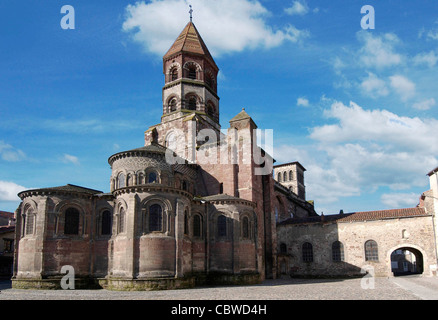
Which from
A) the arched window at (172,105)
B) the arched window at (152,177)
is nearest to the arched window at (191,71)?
the arched window at (172,105)

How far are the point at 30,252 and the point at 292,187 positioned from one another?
161 feet

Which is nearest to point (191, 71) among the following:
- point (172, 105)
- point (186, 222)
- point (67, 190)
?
point (172, 105)

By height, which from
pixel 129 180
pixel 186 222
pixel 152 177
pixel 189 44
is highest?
pixel 189 44

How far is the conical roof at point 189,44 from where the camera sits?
39.8 meters

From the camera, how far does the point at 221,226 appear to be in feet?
94.2

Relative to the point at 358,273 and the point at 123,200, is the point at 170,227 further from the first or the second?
the point at 358,273

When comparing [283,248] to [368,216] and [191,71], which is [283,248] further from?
[191,71]

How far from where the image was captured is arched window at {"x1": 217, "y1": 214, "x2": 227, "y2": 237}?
2861 cm

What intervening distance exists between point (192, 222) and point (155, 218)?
439 cm

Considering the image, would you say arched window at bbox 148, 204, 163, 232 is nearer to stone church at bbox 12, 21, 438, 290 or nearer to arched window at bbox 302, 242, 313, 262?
stone church at bbox 12, 21, 438, 290

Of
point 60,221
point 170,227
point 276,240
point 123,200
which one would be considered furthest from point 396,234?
point 60,221

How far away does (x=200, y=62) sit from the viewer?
39594mm

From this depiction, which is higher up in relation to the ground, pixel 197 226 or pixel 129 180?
pixel 129 180

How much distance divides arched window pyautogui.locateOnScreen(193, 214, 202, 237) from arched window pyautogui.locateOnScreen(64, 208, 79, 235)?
333 inches
